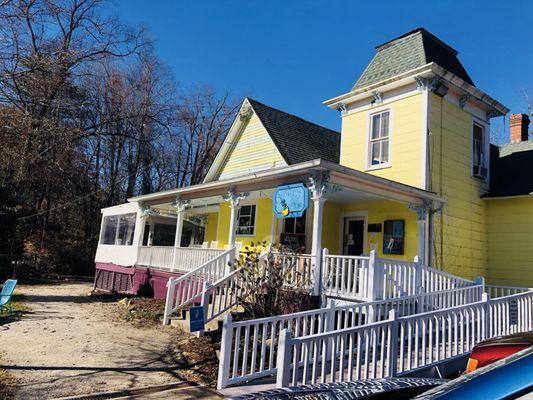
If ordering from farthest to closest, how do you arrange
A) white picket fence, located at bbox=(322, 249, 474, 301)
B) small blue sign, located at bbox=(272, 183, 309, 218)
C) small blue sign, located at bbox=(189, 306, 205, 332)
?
small blue sign, located at bbox=(272, 183, 309, 218), white picket fence, located at bbox=(322, 249, 474, 301), small blue sign, located at bbox=(189, 306, 205, 332)

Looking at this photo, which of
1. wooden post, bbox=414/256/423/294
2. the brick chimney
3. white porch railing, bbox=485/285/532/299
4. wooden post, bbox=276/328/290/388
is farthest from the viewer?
the brick chimney

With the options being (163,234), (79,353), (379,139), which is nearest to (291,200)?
(379,139)

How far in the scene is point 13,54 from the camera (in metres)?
9.03

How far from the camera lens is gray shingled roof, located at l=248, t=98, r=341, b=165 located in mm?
14367

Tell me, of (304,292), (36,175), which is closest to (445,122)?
(304,292)

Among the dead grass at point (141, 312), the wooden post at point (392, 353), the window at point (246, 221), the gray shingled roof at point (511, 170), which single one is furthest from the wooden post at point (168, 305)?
the gray shingled roof at point (511, 170)

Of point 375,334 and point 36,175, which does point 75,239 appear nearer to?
point 36,175

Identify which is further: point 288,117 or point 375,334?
point 288,117

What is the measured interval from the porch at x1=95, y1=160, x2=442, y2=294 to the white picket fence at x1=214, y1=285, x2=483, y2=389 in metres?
1.00

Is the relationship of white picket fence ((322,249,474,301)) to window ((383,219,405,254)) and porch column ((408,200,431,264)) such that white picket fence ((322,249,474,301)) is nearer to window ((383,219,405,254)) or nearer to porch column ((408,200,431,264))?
porch column ((408,200,431,264))

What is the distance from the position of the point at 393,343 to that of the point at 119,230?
15625mm

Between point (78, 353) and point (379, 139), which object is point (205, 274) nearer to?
point (78, 353)

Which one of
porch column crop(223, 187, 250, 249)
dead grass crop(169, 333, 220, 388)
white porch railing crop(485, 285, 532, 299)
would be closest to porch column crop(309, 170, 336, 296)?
dead grass crop(169, 333, 220, 388)

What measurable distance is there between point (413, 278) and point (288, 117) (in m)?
9.45
